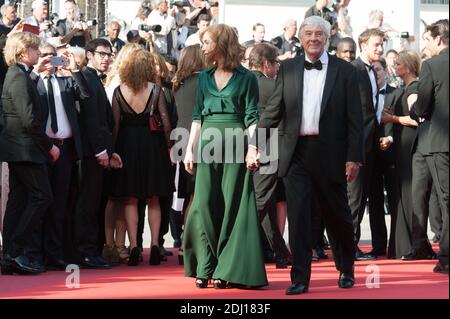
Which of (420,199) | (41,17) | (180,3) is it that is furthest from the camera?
(180,3)

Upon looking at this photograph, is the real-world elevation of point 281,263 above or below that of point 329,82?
below

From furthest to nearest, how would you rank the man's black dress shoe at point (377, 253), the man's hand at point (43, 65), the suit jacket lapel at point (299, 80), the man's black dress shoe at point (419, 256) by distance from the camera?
the man's black dress shoe at point (377, 253) → the man's black dress shoe at point (419, 256) → the man's hand at point (43, 65) → the suit jacket lapel at point (299, 80)

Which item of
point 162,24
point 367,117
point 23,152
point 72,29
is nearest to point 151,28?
point 162,24

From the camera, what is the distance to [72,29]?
1750cm

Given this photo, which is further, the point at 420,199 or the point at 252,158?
the point at 420,199

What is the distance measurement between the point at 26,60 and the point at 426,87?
11.6ft

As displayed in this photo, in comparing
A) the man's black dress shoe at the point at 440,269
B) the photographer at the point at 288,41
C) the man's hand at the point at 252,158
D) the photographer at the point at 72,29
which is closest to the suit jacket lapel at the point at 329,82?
the man's hand at the point at 252,158

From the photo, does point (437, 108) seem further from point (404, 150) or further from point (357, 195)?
point (404, 150)

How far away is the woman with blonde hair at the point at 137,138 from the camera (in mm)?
11375

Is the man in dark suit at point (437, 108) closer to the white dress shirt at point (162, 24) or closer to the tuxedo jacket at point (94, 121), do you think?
the tuxedo jacket at point (94, 121)

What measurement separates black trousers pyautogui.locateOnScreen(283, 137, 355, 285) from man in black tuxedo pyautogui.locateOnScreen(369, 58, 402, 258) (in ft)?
11.1

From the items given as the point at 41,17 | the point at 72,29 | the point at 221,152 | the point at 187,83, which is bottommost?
the point at 221,152

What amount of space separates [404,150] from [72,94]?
3.61 metres

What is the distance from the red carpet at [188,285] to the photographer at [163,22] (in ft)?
27.5
